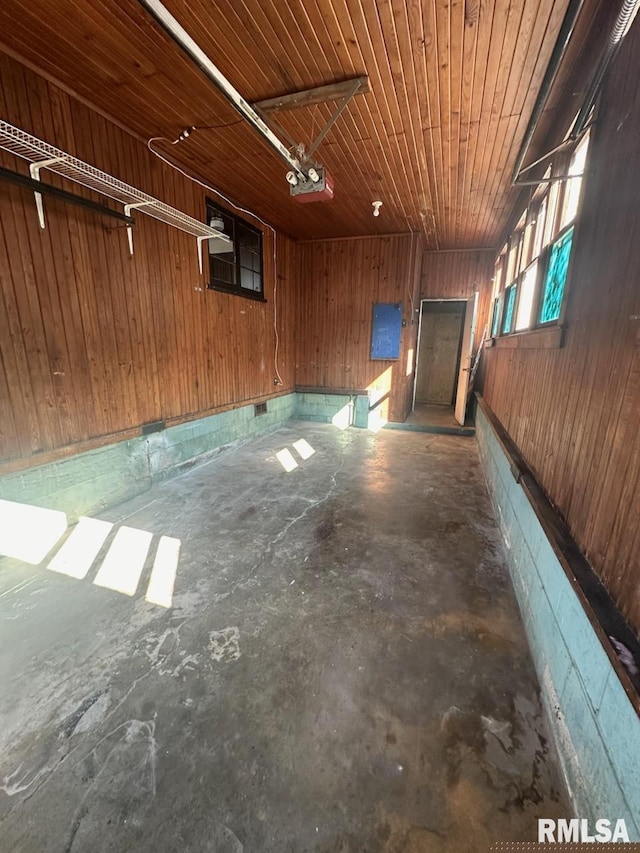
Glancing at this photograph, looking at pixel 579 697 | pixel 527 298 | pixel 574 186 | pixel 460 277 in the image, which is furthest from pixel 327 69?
pixel 460 277

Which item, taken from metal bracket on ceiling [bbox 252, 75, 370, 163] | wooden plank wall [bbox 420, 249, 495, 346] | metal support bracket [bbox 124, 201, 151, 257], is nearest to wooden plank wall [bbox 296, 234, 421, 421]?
wooden plank wall [bbox 420, 249, 495, 346]

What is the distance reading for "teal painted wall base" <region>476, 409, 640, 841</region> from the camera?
0.90m

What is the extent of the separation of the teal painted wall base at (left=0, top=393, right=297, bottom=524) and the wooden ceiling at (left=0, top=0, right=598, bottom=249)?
277 cm

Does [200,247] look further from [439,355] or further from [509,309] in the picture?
[439,355]

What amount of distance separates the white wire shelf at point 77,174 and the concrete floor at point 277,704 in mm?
2658

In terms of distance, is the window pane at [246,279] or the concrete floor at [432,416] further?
the concrete floor at [432,416]

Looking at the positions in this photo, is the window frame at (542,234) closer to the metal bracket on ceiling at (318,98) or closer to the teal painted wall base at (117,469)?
the metal bracket on ceiling at (318,98)

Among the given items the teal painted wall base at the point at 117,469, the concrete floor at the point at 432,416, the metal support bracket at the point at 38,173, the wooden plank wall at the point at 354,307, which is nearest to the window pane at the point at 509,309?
the wooden plank wall at the point at 354,307

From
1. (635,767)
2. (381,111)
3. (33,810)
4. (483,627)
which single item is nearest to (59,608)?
(33,810)

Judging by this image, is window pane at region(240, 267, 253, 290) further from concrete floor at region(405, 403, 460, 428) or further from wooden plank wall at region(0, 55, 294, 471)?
concrete floor at region(405, 403, 460, 428)

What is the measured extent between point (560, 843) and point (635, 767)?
458 mm

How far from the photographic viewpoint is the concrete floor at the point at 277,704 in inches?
42.6

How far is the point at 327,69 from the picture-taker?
2.33 meters

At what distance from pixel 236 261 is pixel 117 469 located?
3229 millimetres
